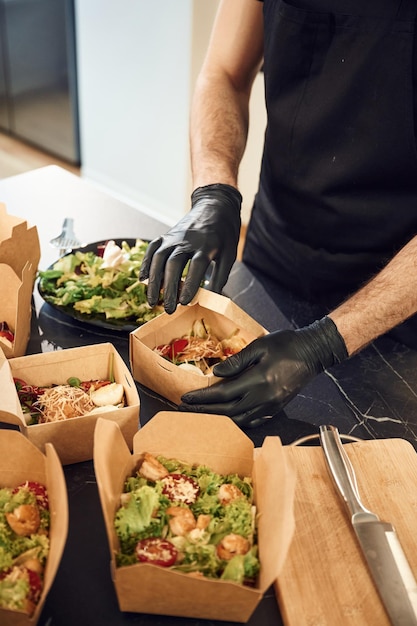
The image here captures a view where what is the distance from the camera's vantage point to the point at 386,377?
136 cm

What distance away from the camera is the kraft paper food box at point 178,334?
1.19m

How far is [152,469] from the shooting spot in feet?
3.25

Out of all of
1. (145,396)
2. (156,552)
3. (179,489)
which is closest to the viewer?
(156,552)

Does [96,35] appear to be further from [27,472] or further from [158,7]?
[27,472]

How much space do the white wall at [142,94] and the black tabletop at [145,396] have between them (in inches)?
69.3

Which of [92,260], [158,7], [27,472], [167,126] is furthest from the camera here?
[167,126]

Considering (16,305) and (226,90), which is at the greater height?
(226,90)

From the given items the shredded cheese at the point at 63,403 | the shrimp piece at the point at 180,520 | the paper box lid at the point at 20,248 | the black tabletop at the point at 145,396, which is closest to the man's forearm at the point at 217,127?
the black tabletop at the point at 145,396

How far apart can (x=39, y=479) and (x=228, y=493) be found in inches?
11.3

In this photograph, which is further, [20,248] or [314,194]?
[314,194]

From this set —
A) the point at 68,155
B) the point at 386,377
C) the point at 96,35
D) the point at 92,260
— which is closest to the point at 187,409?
the point at 386,377

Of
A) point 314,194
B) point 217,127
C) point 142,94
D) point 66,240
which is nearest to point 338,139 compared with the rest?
point 314,194

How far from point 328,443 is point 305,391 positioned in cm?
20

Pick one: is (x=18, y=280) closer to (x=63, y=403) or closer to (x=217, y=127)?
(x=63, y=403)
